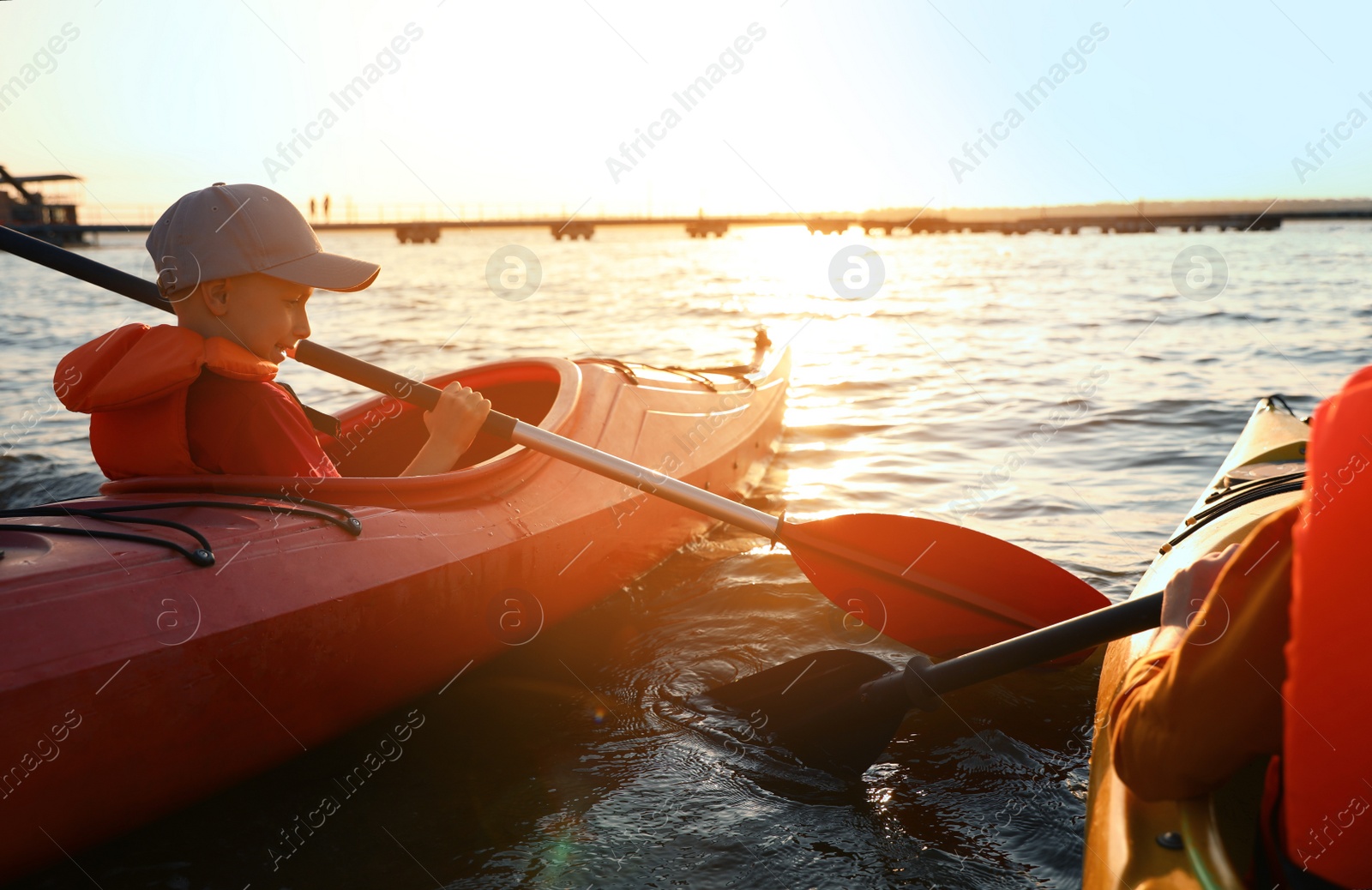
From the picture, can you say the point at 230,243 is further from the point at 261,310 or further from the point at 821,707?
the point at 821,707

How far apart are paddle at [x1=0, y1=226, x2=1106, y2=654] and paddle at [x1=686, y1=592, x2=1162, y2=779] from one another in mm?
582

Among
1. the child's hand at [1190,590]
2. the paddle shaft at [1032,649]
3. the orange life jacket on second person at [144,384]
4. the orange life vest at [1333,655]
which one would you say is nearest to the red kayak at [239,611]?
the orange life jacket on second person at [144,384]

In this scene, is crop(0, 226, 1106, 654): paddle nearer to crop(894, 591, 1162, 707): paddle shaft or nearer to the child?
the child

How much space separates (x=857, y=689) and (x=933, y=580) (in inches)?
30.9

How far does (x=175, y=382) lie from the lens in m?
2.32

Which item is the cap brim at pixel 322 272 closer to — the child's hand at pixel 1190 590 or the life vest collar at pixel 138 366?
the life vest collar at pixel 138 366

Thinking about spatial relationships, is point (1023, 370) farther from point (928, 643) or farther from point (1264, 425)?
point (928, 643)

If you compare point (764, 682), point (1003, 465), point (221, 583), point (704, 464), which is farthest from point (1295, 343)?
point (221, 583)

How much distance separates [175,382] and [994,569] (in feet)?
8.92

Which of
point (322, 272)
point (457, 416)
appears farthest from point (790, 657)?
point (322, 272)

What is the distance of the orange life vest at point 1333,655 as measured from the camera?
0.94 metres

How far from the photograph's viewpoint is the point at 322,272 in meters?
2.44

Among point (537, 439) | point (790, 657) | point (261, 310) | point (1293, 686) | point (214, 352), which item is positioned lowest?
point (790, 657)

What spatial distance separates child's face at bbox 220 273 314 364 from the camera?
2424mm
